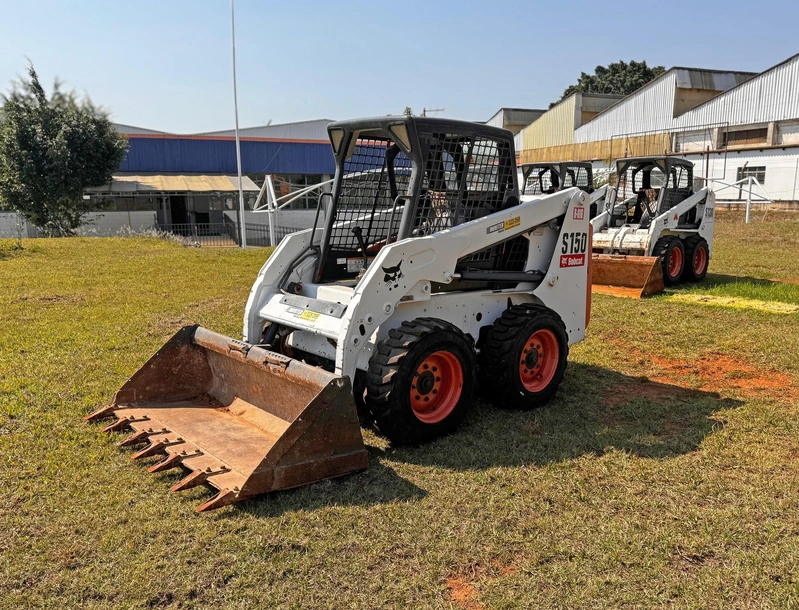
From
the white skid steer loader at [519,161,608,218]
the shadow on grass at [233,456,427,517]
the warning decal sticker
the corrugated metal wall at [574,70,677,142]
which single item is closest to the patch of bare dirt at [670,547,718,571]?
the shadow on grass at [233,456,427,517]

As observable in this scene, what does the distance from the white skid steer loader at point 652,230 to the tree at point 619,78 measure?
66.2 meters

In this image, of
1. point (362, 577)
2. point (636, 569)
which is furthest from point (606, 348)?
point (362, 577)

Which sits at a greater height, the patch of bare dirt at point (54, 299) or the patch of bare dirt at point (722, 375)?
the patch of bare dirt at point (54, 299)

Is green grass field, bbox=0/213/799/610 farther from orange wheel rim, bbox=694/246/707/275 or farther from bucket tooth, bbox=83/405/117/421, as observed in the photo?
orange wheel rim, bbox=694/246/707/275

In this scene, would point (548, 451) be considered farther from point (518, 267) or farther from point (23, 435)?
point (23, 435)

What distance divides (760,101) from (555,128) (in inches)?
605

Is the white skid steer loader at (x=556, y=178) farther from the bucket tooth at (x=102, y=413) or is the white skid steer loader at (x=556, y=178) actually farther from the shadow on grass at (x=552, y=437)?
the bucket tooth at (x=102, y=413)

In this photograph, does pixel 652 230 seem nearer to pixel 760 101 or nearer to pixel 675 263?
pixel 675 263

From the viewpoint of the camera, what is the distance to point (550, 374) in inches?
231

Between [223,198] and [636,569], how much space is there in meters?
31.5

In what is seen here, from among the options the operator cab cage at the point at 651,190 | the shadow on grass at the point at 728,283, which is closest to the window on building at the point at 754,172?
the shadow on grass at the point at 728,283

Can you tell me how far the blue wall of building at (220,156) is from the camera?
3278 centimetres

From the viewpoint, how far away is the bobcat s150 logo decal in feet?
19.9

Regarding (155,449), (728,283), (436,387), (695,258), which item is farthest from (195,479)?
(728,283)
